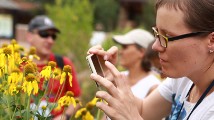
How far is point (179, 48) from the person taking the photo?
4.37ft

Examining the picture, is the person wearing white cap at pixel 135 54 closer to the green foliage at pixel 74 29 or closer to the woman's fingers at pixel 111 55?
the woman's fingers at pixel 111 55

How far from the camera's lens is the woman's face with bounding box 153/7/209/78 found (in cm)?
132

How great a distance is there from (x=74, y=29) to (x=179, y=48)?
8749 mm

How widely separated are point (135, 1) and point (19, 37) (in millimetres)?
6559

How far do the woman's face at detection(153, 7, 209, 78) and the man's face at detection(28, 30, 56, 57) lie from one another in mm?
2182

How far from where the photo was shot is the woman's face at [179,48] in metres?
1.32

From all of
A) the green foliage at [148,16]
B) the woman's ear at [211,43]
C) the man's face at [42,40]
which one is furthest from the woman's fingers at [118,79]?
the green foliage at [148,16]

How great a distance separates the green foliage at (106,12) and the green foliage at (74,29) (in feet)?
26.3

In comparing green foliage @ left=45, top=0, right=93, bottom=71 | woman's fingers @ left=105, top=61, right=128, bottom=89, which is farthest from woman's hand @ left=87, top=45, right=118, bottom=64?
green foliage @ left=45, top=0, right=93, bottom=71

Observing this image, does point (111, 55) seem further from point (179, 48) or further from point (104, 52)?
point (179, 48)

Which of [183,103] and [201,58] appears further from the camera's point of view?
[183,103]

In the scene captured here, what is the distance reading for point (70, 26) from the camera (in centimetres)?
997

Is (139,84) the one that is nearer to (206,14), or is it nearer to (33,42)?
(33,42)

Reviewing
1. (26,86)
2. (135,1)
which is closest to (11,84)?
(26,86)
